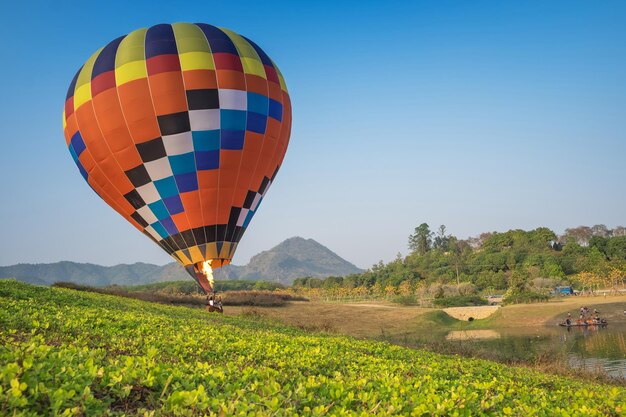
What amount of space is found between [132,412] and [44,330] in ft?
14.9

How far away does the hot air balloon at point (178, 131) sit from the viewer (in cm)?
1939

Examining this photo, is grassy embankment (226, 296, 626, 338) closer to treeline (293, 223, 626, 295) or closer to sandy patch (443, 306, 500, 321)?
sandy patch (443, 306, 500, 321)

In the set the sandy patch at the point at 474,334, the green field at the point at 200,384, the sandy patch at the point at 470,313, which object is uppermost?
the green field at the point at 200,384

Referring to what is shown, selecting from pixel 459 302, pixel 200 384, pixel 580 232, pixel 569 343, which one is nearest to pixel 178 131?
pixel 200 384

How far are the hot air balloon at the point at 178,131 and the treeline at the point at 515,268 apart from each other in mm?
57580

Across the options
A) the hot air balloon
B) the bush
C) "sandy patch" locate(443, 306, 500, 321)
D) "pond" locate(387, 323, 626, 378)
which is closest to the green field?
the hot air balloon

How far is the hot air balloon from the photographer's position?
19.4 meters

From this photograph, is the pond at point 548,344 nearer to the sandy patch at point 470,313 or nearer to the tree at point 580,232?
the sandy patch at point 470,313

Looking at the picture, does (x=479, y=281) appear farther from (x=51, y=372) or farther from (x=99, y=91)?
(x=51, y=372)

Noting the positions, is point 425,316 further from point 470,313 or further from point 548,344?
point 548,344

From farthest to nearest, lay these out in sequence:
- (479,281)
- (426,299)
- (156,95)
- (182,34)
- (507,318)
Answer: (479,281), (426,299), (507,318), (182,34), (156,95)

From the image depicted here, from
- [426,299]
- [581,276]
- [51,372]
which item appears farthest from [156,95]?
[581,276]

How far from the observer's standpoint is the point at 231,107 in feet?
66.4

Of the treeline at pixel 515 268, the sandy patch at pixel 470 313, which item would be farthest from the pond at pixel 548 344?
the treeline at pixel 515 268
